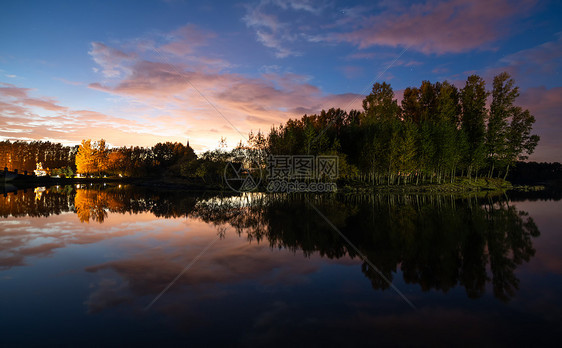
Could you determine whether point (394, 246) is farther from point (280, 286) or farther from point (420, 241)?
point (280, 286)

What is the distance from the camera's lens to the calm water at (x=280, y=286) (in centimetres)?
574

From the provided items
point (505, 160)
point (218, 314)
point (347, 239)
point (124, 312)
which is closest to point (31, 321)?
point (124, 312)

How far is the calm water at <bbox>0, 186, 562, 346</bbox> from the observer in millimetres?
5736

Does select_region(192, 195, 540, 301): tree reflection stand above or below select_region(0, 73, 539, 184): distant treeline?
below

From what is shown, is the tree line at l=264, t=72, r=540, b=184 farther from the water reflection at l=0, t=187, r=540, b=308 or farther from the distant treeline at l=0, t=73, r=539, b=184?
the water reflection at l=0, t=187, r=540, b=308

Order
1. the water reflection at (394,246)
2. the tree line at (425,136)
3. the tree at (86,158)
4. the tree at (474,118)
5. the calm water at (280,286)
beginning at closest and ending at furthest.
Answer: the calm water at (280,286), the water reflection at (394,246), the tree line at (425,136), the tree at (474,118), the tree at (86,158)

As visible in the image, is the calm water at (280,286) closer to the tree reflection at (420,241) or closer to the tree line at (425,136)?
the tree reflection at (420,241)

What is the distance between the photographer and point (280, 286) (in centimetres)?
807

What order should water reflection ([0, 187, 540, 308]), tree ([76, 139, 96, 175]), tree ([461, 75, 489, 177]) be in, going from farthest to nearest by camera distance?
tree ([76, 139, 96, 175]) < tree ([461, 75, 489, 177]) < water reflection ([0, 187, 540, 308])

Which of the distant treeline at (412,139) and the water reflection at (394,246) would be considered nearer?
the water reflection at (394,246)

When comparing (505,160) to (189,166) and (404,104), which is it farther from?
(189,166)

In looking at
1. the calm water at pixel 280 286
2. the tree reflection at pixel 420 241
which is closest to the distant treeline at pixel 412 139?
the tree reflection at pixel 420 241

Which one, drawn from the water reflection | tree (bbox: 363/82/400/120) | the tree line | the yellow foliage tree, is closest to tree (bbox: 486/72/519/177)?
the tree line

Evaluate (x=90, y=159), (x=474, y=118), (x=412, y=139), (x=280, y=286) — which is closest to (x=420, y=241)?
(x=280, y=286)
